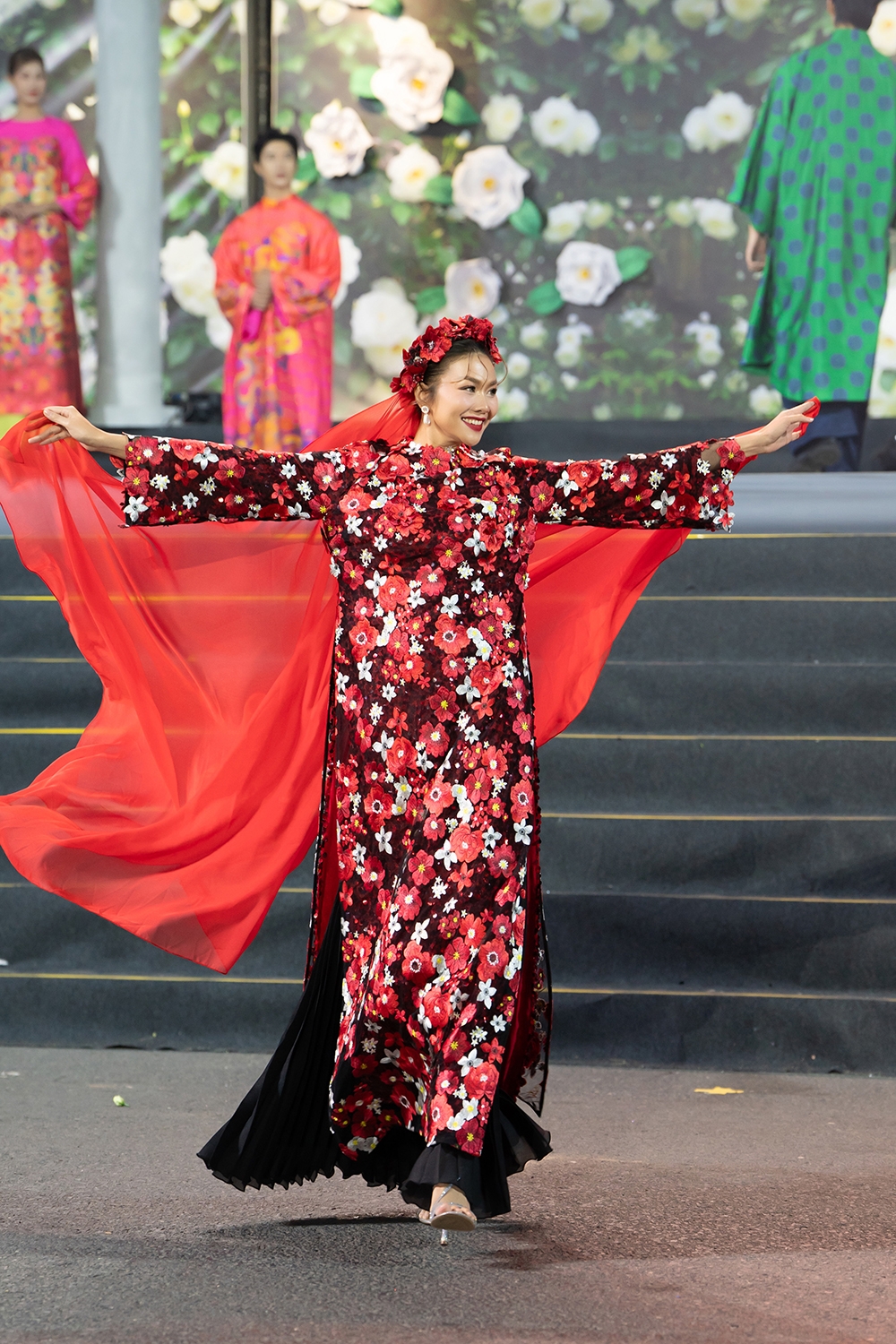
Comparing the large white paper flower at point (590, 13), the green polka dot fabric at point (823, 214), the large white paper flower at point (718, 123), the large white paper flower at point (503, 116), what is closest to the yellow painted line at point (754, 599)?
the green polka dot fabric at point (823, 214)

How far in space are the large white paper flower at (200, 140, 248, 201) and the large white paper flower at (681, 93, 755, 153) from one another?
2540 mm

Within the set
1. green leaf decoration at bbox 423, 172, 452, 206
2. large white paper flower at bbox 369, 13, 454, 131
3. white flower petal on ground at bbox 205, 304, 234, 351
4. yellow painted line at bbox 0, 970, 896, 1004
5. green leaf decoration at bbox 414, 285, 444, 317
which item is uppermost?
large white paper flower at bbox 369, 13, 454, 131

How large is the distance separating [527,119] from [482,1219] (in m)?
8.00

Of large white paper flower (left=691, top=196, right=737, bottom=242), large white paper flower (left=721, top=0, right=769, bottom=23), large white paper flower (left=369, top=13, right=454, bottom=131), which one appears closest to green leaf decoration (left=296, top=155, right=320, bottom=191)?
large white paper flower (left=369, top=13, right=454, bottom=131)

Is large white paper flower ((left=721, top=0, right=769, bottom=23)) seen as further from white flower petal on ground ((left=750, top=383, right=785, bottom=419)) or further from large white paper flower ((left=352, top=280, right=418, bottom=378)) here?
large white paper flower ((left=352, top=280, right=418, bottom=378))

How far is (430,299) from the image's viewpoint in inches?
390

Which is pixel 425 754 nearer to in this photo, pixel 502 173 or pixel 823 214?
pixel 823 214

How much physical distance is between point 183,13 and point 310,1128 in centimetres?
814

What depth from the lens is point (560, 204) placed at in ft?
32.3

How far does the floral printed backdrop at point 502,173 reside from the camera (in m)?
9.68

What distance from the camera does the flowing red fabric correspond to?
11.5 feet

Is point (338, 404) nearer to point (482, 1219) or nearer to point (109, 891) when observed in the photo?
point (109, 891)

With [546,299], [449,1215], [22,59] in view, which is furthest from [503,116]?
[449,1215]

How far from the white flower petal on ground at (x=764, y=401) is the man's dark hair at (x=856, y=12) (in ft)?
6.57
